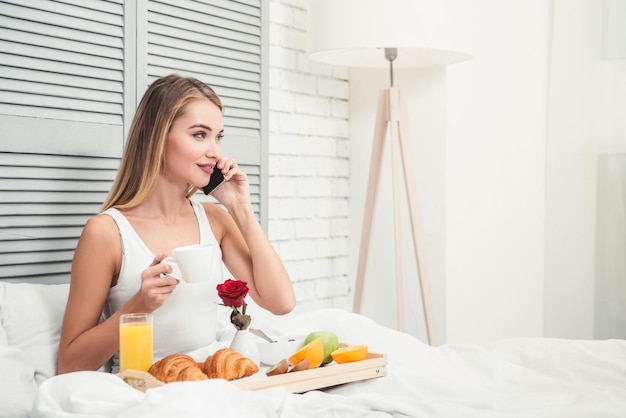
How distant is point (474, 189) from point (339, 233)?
0.64m

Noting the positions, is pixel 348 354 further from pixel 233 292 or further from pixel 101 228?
pixel 101 228

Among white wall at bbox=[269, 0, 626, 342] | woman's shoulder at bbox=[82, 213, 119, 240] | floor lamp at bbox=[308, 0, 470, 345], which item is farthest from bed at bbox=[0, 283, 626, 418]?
white wall at bbox=[269, 0, 626, 342]

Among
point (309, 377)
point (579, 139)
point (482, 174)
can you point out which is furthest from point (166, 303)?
point (579, 139)

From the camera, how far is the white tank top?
2.09 m

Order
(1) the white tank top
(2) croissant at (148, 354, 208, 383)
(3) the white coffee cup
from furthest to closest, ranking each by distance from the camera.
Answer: (1) the white tank top
(3) the white coffee cup
(2) croissant at (148, 354, 208, 383)

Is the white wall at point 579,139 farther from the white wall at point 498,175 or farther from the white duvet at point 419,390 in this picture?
the white duvet at point 419,390

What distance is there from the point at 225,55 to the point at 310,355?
1.60 meters

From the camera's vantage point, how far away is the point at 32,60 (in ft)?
7.82

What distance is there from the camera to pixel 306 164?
3.49 m

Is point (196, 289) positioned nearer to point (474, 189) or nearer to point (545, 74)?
point (474, 189)

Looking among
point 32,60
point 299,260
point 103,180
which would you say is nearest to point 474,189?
point 299,260

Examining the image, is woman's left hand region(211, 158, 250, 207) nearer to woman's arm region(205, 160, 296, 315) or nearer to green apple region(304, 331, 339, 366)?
woman's arm region(205, 160, 296, 315)

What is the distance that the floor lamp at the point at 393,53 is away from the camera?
2.86 m

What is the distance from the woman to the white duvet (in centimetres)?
26
